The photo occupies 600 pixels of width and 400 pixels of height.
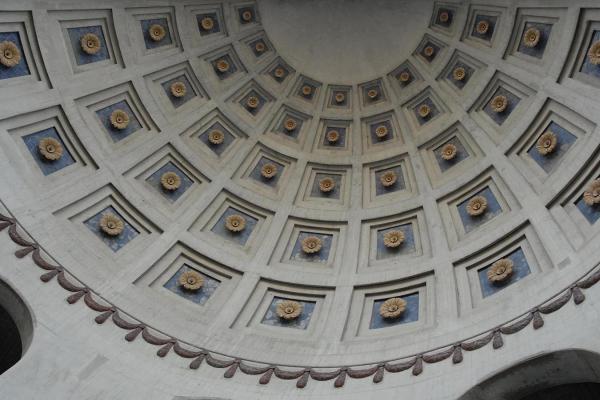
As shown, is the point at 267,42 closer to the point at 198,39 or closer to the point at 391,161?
the point at 198,39

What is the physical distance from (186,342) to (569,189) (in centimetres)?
854

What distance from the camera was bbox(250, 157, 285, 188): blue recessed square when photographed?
16375mm

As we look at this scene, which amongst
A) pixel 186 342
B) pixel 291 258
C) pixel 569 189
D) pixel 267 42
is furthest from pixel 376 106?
pixel 186 342

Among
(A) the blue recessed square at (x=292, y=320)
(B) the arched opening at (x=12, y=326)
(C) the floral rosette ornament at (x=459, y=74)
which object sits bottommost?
(B) the arched opening at (x=12, y=326)

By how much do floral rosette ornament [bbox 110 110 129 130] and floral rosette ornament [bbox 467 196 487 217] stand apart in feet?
28.2

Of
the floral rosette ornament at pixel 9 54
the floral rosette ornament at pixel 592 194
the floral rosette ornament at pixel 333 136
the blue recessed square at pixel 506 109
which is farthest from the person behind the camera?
the floral rosette ornament at pixel 333 136

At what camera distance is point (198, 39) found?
52.5 feet

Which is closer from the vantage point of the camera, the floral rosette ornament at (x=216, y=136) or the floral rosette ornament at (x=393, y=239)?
the floral rosette ornament at (x=393, y=239)

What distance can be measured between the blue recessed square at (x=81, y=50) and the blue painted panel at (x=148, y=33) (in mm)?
1052

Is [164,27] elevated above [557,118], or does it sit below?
above

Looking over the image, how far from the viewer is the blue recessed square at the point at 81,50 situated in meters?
14.0

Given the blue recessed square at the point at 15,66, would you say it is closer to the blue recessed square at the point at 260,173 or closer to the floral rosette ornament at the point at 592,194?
the blue recessed square at the point at 260,173

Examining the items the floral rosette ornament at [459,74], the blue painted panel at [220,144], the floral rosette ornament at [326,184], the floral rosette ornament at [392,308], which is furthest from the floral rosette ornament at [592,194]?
the blue painted panel at [220,144]

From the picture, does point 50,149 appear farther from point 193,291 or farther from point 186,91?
point 193,291
